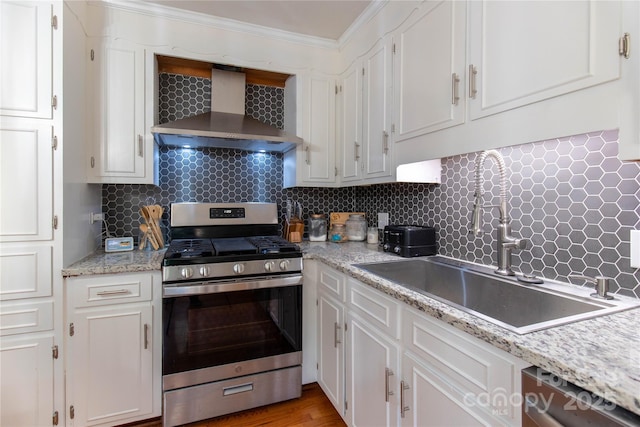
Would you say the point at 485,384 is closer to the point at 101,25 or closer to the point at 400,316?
the point at 400,316

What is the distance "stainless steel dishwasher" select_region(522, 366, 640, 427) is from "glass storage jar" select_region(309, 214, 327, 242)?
1.86 metres

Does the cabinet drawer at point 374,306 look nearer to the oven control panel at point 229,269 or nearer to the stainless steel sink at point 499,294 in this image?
the stainless steel sink at point 499,294

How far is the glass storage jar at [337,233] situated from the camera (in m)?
2.47

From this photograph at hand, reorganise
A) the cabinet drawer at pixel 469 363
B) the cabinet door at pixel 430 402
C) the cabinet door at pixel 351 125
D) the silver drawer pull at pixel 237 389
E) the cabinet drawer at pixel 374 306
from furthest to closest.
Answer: the cabinet door at pixel 351 125 → the silver drawer pull at pixel 237 389 → the cabinet drawer at pixel 374 306 → the cabinet door at pixel 430 402 → the cabinet drawer at pixel 469 363

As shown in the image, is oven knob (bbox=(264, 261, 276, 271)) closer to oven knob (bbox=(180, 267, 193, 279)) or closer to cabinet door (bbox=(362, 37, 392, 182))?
oven knob (bbox=(180, 267, 193, 279))

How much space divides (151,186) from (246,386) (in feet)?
5.02

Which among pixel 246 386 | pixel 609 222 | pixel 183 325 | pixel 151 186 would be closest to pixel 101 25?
pixel 151 186

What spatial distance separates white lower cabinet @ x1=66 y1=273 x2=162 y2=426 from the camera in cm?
156

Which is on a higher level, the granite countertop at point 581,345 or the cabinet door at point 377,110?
the cabinet door at point 377,110

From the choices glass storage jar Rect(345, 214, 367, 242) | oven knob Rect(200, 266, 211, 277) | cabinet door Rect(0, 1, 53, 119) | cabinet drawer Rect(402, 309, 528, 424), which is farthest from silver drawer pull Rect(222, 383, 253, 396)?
cabinet door Rect(0, 1, 53, 119)

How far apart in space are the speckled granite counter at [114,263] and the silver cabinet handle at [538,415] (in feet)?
5.46

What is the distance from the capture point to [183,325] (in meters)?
1.68

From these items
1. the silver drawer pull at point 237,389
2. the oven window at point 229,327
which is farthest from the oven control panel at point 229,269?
the silver drawer pull at point 237,389

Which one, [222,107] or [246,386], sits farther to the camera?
[222,107]
